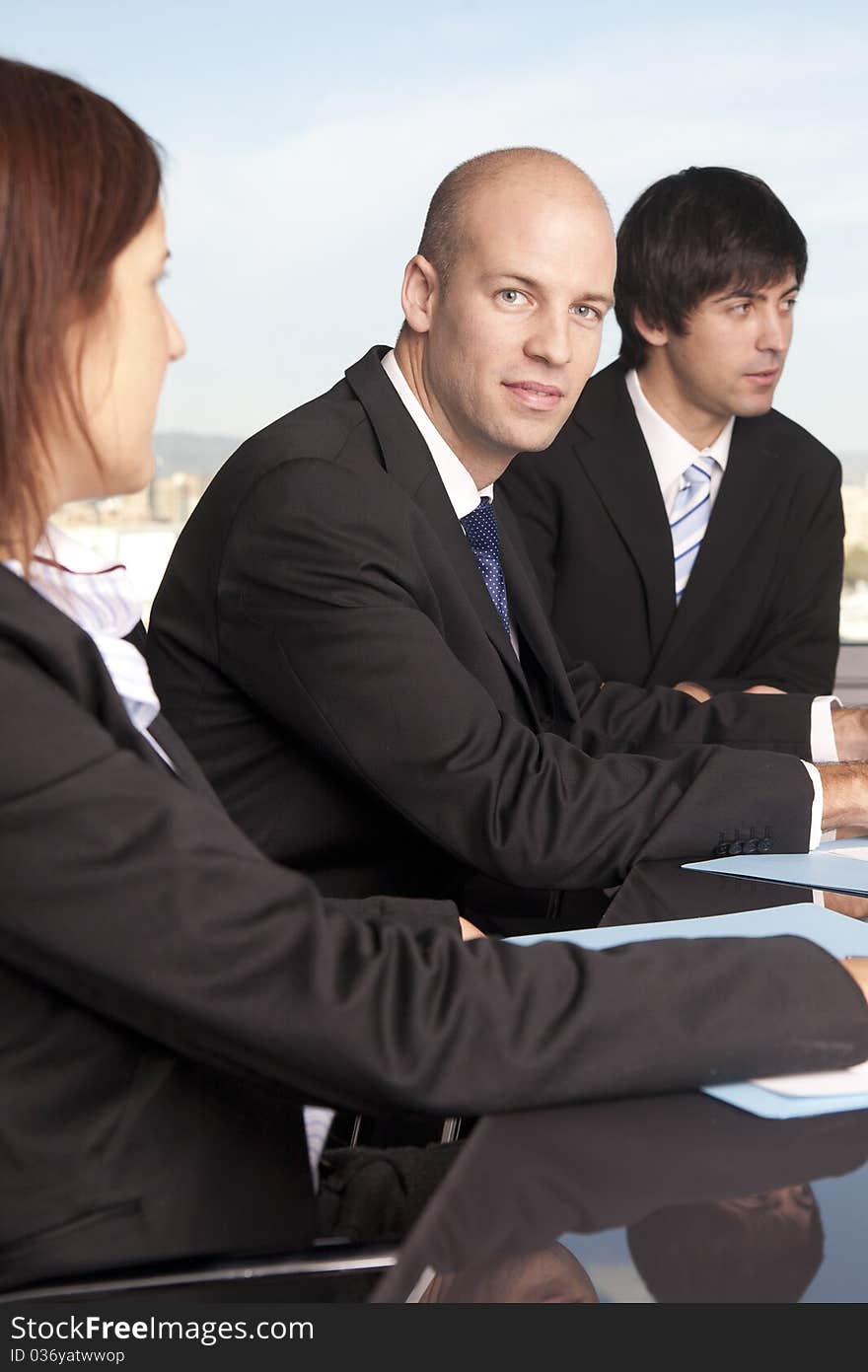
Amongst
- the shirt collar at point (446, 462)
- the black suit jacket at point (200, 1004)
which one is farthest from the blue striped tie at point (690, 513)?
the black suit jacket at point (200, 1004)

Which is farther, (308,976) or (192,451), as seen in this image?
(192,451)

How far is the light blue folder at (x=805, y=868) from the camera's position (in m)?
1.74

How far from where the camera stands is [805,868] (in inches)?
72.9

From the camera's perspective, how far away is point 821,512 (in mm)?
3850

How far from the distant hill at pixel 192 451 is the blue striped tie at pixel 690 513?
1.92 metres

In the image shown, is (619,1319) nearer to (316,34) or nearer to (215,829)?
(215,829)

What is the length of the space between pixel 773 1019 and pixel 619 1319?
324 millimetres

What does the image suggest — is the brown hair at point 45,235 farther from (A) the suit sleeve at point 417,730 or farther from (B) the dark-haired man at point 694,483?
(B) the dark-haired man at point 694,483

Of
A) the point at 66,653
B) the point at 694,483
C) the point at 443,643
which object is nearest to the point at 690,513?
the point at 694,483

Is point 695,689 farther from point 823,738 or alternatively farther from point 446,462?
point 446,462

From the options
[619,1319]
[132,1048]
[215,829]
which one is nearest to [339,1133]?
[132,1048]

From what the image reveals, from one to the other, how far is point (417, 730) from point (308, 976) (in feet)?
2.92

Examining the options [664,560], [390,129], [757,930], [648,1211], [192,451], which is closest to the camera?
[648,1211]

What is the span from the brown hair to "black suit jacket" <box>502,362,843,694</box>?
99.2 inches
